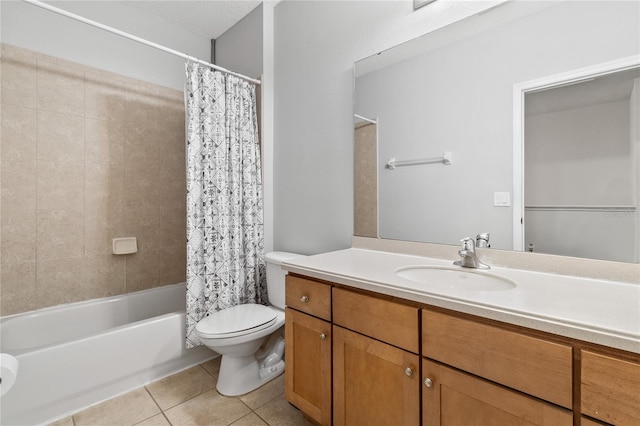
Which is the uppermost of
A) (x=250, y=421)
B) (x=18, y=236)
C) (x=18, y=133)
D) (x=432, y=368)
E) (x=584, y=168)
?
(x=18, y=133)

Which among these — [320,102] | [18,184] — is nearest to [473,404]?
[320,102]

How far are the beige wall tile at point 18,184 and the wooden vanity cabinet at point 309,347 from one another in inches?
70.8

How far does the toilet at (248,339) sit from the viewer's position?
5.27 ft

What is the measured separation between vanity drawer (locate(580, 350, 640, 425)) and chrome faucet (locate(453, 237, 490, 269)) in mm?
585

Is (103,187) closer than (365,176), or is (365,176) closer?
(365,176)

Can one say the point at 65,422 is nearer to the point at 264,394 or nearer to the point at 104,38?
the point at 264,394

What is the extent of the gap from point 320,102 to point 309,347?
1.47 meters

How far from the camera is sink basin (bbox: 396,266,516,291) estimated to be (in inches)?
45.2

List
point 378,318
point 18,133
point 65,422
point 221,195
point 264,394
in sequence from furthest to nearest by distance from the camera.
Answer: point 221,195, point 18,133, point 264,394, point 65,422, point 378,318

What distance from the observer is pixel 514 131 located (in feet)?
4.09

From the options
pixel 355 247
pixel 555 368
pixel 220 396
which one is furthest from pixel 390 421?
pixel 220 396

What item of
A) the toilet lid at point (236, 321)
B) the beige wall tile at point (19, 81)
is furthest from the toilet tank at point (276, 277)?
the beige wall tile at point (19, 81)

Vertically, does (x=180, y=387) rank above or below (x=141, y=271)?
below

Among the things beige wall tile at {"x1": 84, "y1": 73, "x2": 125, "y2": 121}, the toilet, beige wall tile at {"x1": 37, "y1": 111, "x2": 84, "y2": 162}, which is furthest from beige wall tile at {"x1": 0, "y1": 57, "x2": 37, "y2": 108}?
the toilet
